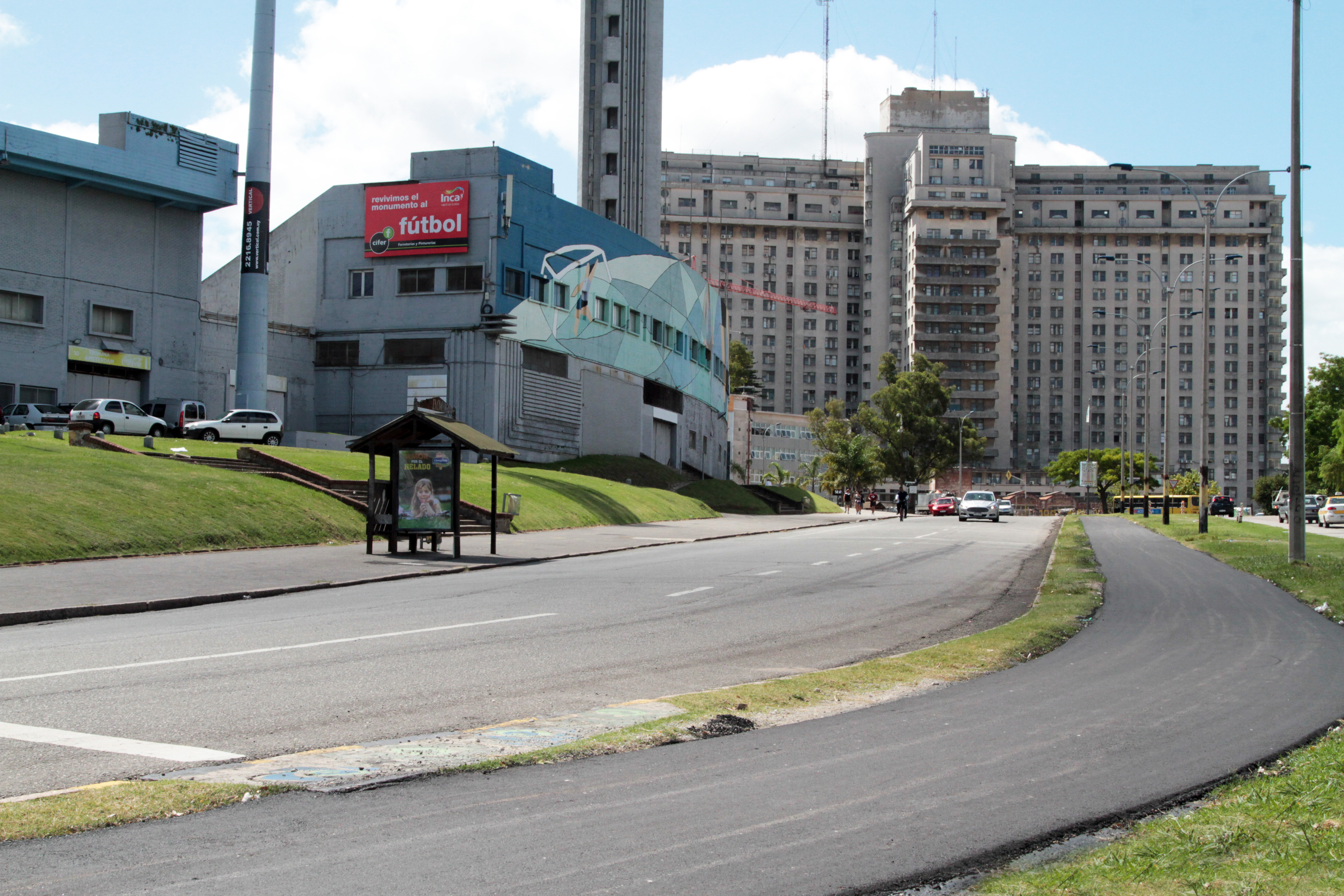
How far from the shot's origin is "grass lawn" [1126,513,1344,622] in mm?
18156

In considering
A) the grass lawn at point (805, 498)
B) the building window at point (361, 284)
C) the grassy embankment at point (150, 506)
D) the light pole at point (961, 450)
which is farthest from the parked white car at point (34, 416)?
the light pole at point (961, 450)

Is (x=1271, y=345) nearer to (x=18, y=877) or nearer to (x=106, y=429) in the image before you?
(x=106, y=429)

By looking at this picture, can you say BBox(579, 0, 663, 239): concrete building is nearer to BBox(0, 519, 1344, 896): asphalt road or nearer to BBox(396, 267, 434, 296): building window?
BBox(396, 267, 434, 296): building window

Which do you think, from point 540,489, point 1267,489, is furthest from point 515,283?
point 1267,489

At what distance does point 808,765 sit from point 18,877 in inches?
160

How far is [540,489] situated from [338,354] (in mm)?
24918

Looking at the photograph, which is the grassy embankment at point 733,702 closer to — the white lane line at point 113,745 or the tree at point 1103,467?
the white lane line at point 113,745

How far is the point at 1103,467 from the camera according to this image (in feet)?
443

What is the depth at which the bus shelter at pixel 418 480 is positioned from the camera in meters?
24.1

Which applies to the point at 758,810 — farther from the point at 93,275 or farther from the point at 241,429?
the point at 93,275

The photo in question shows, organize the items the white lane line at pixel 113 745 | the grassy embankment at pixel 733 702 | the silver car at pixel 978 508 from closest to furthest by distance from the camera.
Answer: the grassy embankment at pixel 733 702 < the white lane line at pixel 113 745 < the silver car at pixel 978 508

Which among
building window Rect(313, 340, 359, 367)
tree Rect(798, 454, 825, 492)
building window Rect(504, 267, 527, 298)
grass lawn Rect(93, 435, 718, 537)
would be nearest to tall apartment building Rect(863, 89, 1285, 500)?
tree Rect(798, 454, 825, 492)

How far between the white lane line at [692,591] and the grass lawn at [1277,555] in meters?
8.97

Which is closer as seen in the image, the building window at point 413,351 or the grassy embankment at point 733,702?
the grassy embankment at point 733,702
